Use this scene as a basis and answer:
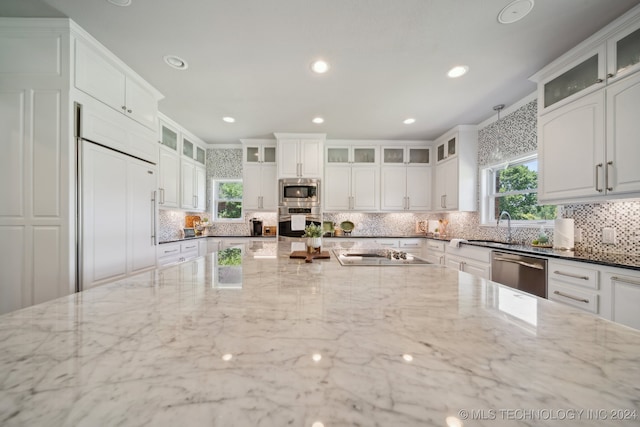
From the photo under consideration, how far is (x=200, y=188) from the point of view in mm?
4598

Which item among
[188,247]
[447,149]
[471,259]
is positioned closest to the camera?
[471,259]

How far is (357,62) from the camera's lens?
2275 millimetres

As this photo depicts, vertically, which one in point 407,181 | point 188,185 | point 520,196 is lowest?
point 520,196

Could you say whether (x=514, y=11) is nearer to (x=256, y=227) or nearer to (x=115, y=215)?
(x=115, y=215)

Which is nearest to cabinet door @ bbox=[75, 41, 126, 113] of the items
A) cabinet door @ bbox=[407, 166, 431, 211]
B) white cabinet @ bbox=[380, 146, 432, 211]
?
white cabinet @ bbox=[380, 146, 432, 211]

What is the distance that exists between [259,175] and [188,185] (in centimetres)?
119

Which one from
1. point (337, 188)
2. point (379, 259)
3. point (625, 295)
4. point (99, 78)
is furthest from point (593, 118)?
point (99, 78)

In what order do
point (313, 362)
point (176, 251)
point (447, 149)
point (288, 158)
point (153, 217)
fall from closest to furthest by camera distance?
point (313, 362) → point (153, 217) → point (176, 251) → point (447, 149) → point (288, 158)

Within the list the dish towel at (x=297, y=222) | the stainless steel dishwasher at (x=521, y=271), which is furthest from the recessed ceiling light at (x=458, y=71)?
the dish towel at (x=297, y=222)

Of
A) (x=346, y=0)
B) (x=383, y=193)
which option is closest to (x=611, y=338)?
(x=346, y=0)

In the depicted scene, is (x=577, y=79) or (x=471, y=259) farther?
(x=471, y=259)

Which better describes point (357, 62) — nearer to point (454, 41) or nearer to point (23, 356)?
point (454, 41)

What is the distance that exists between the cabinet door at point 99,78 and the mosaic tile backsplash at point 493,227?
2.10 metres

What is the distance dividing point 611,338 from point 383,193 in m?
4.15
